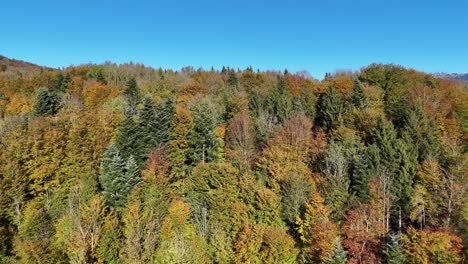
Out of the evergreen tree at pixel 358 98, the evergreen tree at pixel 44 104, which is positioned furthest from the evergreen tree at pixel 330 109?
the evergreen tree at pixel 44 104

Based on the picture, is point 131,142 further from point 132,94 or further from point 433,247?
point 433,247

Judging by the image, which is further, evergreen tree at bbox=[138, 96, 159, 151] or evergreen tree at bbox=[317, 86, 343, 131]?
evergreen tree at bbox=[317, 86, 343, 131]

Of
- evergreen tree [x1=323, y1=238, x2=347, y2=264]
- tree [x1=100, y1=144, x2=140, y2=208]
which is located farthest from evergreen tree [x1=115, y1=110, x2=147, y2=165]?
evergreen tree [x1=323, y1=238, x2=347, y2=264]

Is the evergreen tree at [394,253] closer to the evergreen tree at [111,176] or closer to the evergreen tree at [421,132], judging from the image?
the evergreen tree at [421,132]

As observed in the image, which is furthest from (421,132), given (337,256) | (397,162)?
(337,256)

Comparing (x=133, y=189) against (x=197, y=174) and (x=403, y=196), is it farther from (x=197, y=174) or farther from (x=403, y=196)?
(x=403, y=196)

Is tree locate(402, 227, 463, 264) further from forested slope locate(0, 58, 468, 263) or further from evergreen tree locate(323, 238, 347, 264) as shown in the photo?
evergreen tree locate(323, 238, 347, 264)
